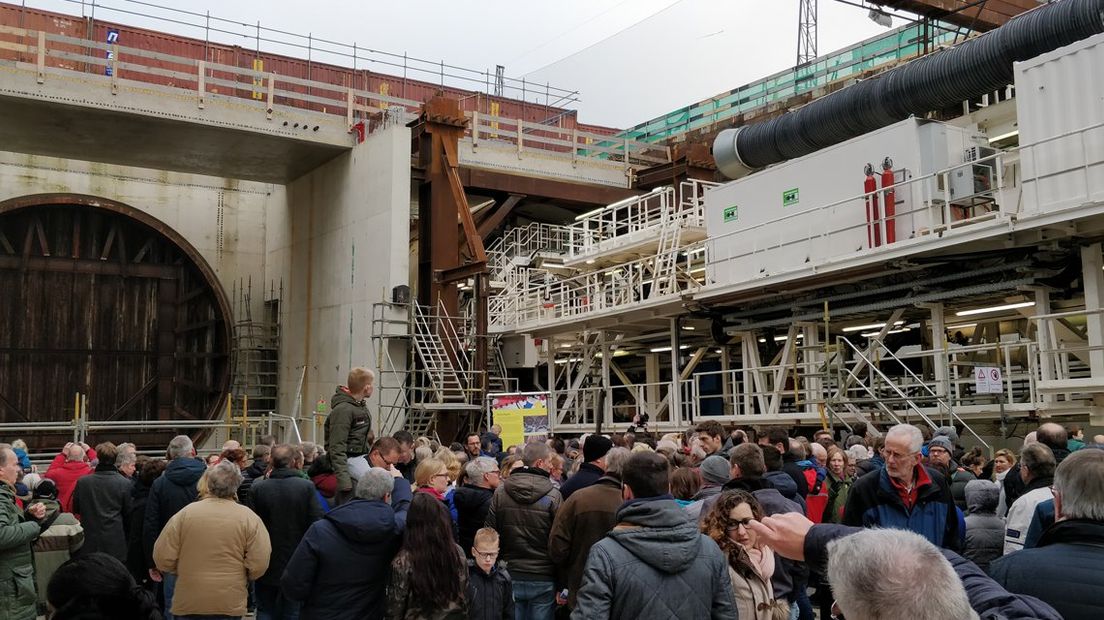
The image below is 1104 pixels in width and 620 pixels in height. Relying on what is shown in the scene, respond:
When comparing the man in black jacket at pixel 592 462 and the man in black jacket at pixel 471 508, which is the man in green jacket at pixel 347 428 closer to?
the man in black jacket at pixel 471 508

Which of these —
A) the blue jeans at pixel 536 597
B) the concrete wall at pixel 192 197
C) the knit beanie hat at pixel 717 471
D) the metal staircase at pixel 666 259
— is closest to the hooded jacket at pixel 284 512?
the blue jeans at pixel 536 597

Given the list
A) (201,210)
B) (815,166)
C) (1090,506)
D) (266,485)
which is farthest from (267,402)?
(1090,506)

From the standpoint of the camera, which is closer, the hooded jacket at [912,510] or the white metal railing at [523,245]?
the hooded jacket at [912,510]

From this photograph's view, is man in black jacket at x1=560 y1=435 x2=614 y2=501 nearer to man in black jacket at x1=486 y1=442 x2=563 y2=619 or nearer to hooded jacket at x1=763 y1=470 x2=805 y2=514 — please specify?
man in black jacket at x1=486 y1=442 x2=563 y2=619

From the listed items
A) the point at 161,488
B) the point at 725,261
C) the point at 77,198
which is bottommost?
the point at 161,488

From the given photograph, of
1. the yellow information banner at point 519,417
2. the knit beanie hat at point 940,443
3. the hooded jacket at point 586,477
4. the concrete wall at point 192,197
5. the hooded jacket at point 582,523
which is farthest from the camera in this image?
the concrete wall at point 192,197

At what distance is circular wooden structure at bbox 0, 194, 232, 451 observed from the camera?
75.6 feet

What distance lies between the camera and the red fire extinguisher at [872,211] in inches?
543

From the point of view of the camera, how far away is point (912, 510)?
4266mm

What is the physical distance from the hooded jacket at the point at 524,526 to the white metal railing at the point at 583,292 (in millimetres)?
12500

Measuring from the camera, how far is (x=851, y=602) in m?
2.04

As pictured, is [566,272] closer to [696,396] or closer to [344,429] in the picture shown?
[696,396]

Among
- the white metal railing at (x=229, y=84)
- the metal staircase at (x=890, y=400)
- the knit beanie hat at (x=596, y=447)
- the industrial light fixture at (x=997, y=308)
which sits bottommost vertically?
the knit beanie hat at (x=596, y=447)

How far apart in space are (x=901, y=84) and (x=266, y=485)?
45.1 ft
